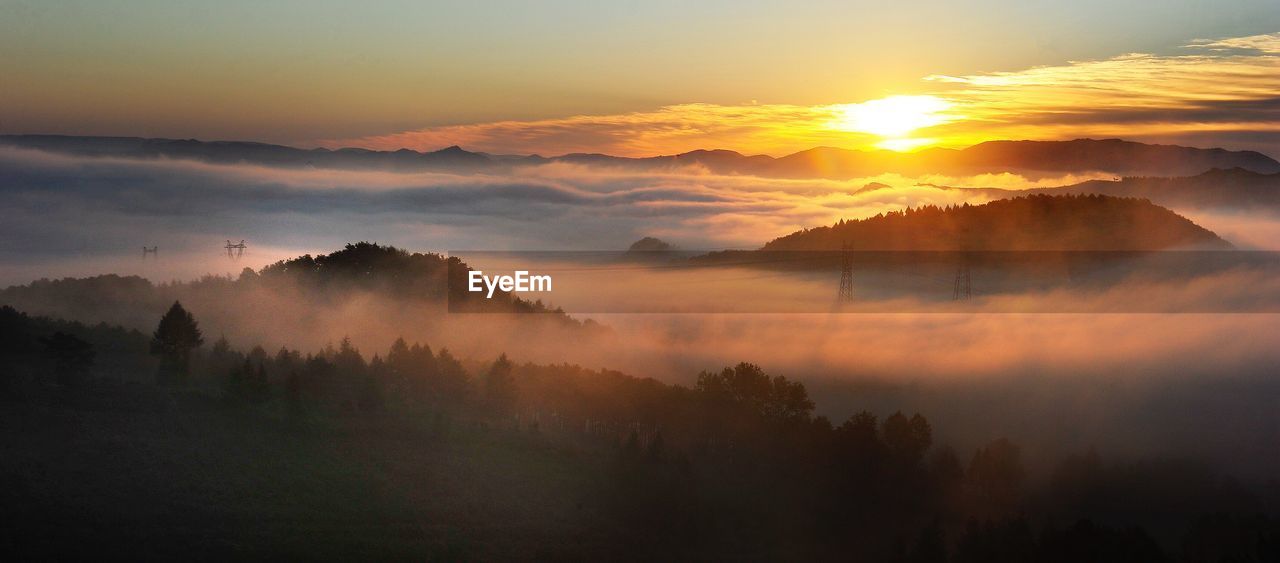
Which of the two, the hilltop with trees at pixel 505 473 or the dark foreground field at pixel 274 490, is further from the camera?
the hilltop with trees at pixel 505 473

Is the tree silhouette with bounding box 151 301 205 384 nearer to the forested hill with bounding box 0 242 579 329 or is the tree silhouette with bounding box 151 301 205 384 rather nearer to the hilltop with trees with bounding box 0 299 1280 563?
the hilltop with trees with bounding box 0 299 1280 563

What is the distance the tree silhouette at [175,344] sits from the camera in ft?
243

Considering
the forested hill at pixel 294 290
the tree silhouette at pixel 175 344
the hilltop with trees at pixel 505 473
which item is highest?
the forested hill at pixel 294 290

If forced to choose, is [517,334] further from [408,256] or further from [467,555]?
[467,555]

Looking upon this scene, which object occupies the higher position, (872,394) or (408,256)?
(408,256)

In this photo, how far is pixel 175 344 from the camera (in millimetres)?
75000

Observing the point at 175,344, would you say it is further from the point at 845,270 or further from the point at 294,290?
the point at 294,290

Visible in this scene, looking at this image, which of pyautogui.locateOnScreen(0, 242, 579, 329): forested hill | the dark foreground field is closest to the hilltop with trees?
the dark foreground field

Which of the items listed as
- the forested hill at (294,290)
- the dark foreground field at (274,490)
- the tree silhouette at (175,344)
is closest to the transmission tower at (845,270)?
the dark foreground field at (274,490)

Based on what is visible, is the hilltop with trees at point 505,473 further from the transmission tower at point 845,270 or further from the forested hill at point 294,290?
the forested hill at point 294,290

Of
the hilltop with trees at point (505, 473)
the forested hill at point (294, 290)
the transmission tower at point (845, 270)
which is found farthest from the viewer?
the forested hill at point (294, 290)

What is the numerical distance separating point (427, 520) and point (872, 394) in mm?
79741

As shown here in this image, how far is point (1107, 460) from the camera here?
102688 mm

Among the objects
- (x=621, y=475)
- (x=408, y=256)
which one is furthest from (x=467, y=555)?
(x=408, y=256)
